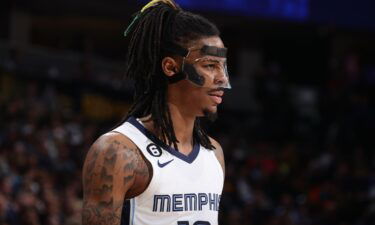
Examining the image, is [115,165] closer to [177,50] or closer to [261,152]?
[177,50]

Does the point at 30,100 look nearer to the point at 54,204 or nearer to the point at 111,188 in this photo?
the point at 54,204

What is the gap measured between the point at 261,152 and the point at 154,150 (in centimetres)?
1080

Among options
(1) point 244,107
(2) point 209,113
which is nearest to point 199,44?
(2) point 209,113

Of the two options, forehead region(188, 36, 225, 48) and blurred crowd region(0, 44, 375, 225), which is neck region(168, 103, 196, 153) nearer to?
forehead region(188, 36, 225, 48)

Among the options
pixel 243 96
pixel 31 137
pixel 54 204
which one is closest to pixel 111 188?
pixel 54 204

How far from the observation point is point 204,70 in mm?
3686

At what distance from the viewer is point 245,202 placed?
12.4m

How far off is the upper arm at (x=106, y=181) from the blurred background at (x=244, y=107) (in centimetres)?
526

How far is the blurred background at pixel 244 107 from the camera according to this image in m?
10.6

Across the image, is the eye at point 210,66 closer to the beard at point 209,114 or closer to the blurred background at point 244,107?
the beard at point 209,114

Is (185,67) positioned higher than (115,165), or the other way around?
(185,67)

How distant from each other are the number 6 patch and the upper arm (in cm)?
11

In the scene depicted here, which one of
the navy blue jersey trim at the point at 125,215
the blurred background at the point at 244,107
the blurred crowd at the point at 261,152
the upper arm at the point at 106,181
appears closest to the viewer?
the upper arm at the point at 106,181

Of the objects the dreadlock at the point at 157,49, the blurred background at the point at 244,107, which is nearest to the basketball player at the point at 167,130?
the dreadlock at the point at 157,49
